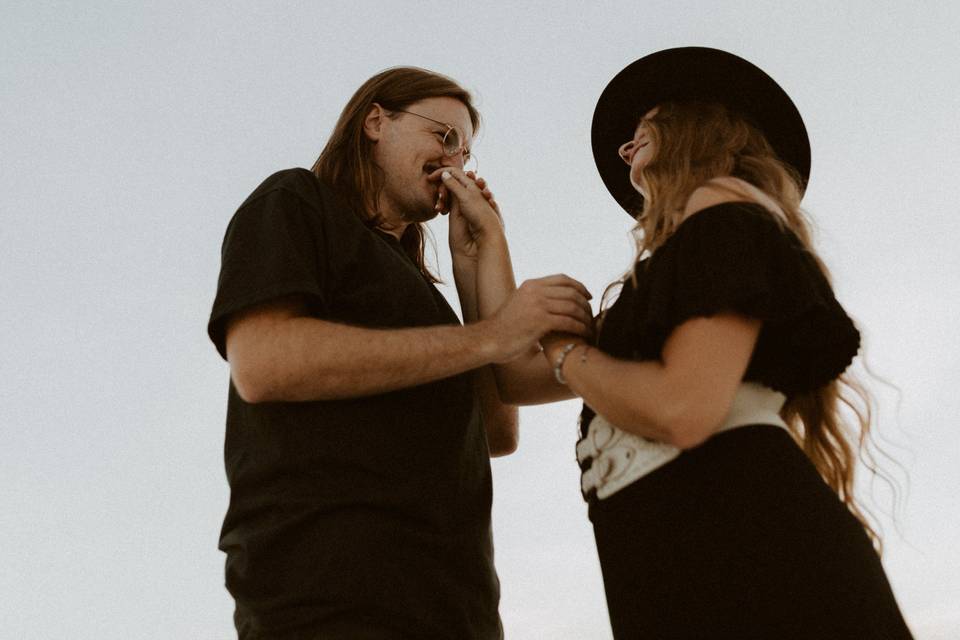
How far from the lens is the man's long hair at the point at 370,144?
2.92 m

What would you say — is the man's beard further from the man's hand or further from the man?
the man's hand

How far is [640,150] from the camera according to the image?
237 cm

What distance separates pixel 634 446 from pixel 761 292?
1.35ft

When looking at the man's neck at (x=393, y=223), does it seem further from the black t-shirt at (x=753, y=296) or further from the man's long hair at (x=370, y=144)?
the black t-shirt at (x=753, y=296)

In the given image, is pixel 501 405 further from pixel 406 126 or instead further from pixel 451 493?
pixel 406 126

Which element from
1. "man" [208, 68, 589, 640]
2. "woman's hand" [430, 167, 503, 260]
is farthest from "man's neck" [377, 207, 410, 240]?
"man" [208, 68, 589, 640]

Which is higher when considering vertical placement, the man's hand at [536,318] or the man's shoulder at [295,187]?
the man's shoulder at [295,187]

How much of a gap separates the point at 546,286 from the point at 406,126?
1093 millimetres

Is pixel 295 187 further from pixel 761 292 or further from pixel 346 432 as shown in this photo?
pixel 761 292

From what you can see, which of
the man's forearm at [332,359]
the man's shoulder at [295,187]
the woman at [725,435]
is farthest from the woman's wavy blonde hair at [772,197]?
the man's shoulder at [295,187]

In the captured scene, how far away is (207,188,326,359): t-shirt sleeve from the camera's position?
208 centimetres

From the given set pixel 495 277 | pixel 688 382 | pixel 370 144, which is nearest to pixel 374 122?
pixel 370 144

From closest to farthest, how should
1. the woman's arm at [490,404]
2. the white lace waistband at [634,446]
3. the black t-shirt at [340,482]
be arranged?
the white lace waistband at [634,446], the black t-shirt at [340,482], the woman's arm at [490,404]

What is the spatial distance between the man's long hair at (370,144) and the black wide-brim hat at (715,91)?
2.46 ft
